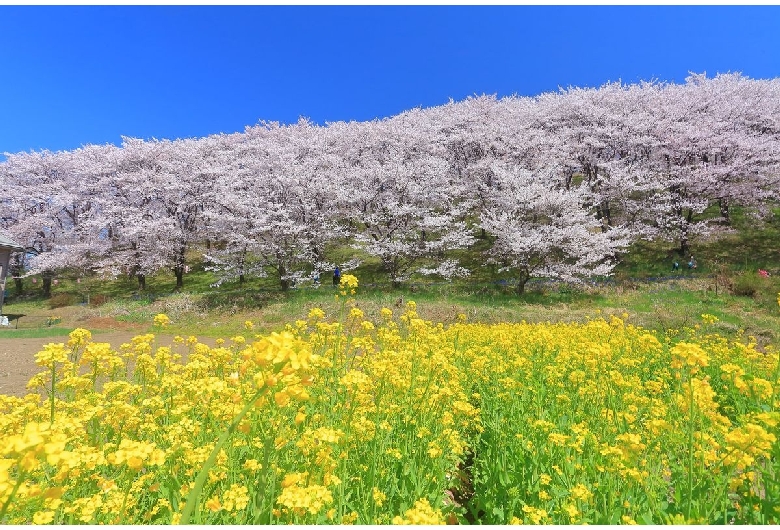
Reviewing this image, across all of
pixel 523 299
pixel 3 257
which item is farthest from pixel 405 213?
pixel 3 257

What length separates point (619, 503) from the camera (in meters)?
3.34

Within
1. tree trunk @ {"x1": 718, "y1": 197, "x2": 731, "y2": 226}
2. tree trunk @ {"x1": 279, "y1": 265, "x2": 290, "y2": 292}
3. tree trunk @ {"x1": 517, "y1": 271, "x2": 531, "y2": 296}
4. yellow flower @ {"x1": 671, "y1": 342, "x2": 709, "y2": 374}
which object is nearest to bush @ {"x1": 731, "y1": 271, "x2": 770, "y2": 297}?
tree trunk @ {"x1": 517, "y1": 271, "x2": 531, "y2": 296}

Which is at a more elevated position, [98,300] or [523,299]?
[523,299]

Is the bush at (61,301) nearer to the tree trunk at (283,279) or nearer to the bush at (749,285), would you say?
the tree trunk at (283,279)

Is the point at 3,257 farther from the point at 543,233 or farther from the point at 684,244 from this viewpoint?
the point at 684,244

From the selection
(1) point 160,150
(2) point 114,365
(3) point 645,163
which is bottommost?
(2) point 114,365

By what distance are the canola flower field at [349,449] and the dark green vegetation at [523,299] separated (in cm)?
1301

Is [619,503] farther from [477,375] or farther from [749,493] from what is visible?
[477,375]

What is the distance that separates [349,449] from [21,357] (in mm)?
15634

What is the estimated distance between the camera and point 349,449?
3.58m

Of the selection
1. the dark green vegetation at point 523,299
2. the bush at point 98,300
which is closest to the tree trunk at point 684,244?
the dark green vegetation at point 523,299

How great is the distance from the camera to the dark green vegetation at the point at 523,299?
701 inches

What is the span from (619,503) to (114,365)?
4810 millimetres

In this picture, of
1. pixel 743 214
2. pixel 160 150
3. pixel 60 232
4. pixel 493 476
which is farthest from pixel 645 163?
pixel 60 232
